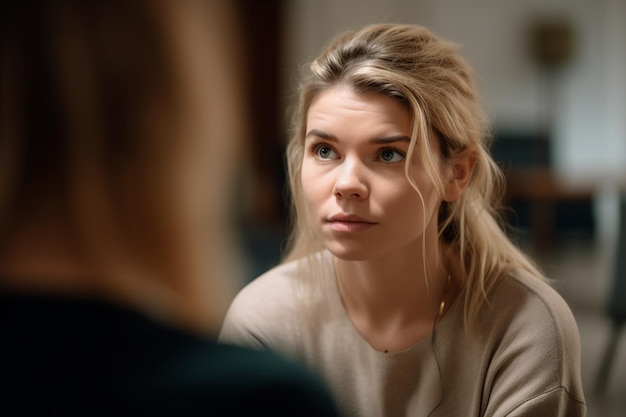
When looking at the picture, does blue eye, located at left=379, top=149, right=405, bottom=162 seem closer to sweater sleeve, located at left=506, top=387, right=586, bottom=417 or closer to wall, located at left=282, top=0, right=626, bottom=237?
sweater sleeve, located at left=506, top=387, right=586, bottom=417

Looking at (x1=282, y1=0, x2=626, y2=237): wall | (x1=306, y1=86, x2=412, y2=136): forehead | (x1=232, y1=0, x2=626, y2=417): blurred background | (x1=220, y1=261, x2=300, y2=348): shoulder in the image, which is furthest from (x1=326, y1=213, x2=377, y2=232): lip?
(x1=282, y1=0, x2=626, y2=237): wall

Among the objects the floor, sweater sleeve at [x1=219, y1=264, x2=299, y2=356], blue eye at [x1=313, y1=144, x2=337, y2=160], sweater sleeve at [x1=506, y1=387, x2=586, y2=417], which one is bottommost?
the floor

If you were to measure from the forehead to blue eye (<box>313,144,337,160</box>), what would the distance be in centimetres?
3

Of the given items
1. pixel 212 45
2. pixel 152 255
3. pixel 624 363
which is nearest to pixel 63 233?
pixel 152 255

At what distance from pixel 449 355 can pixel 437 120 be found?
0.37 metres

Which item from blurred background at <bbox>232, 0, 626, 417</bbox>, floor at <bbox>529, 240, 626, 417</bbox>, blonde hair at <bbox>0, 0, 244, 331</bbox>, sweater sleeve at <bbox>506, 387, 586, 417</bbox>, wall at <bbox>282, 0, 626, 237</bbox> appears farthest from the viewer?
wall at <bbox>282, 0, 626, 237</bbox>

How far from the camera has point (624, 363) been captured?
192 centimetres

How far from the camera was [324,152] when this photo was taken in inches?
45.6

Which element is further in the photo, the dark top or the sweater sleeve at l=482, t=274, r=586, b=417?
the sweater sleeve at l=482, t=274, r=586, b=417

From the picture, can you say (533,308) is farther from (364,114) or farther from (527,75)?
(527,75)

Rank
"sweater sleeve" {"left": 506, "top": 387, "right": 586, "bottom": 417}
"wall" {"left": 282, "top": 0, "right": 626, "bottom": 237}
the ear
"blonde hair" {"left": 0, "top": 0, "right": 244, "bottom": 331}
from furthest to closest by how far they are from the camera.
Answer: "wall" {"left": 282, "top": 0, "right": 626, "bottom": 237}
the ear
"sweater sleeve" {"left": 506, "top": 387, "right": 586, "bottom": 417}
"blonde hair" {"left": 0, "top": 0, "right": 244, "bottom": 331}

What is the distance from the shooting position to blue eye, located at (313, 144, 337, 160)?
3.77 ft

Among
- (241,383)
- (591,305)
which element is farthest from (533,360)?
(591,305)

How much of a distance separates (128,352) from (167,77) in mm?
187
